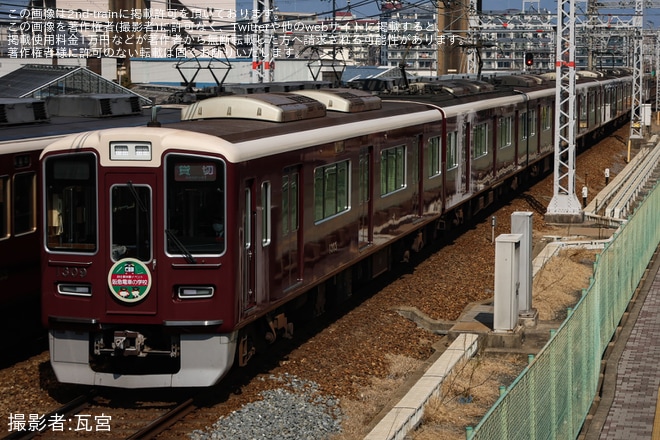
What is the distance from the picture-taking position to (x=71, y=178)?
8.90m

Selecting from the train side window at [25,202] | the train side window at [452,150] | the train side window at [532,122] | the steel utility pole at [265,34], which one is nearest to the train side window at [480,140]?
the train side window at [452,150]

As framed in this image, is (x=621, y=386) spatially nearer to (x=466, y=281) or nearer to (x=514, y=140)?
(x=466, y=281)

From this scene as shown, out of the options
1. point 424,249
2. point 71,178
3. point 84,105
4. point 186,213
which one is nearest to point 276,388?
point 186,213

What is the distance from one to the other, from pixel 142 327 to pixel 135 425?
0.80m

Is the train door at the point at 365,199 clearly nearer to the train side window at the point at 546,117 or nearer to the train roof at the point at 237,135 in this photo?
the train roof at the point at 237,135

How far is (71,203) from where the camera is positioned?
894 centimetres

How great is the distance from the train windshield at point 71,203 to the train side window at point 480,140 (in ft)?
34.2

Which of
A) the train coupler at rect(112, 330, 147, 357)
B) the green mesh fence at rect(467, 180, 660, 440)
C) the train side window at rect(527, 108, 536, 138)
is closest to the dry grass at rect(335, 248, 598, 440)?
the green mesh fence at rect(467, 180, 660, 440)

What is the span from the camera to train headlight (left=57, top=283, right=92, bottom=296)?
29.0ft

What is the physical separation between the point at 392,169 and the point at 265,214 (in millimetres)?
4505

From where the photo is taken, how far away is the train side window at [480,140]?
18438 mm

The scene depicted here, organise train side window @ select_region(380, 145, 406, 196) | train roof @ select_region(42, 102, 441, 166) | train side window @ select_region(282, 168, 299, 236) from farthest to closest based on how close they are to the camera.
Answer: train side window @ select_region(380, 145, 406, 196), train side window @ select_region(282, 168, 299, 236), train roof @ select_region(42, 102, 441, 166)

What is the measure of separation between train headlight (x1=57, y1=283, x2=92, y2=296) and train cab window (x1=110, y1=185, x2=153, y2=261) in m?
0.34

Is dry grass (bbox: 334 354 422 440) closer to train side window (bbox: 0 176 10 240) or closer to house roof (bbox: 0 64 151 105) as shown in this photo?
train side window (bbox: 0 176 10 240)
